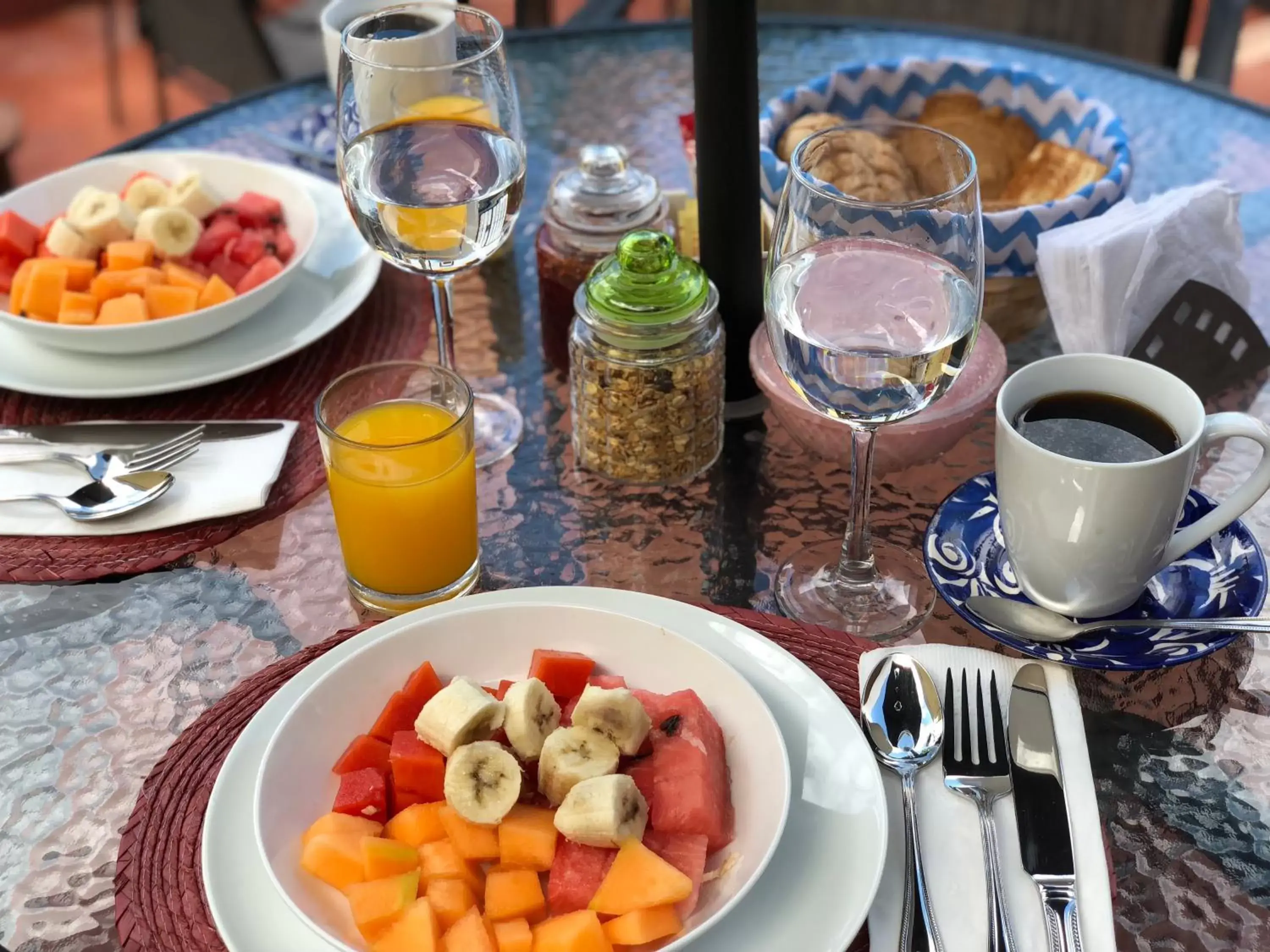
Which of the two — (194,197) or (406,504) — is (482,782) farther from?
(194,197)

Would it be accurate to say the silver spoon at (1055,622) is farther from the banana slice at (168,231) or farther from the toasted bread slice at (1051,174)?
the banana slice at (168,231)

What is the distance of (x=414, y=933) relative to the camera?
70 cm

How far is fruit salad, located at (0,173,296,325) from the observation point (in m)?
1.22

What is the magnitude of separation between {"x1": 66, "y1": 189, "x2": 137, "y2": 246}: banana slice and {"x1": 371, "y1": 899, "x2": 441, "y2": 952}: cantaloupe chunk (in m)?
0.84

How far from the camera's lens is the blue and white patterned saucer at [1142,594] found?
899 millimetres

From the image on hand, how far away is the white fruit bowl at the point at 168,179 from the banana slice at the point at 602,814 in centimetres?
65

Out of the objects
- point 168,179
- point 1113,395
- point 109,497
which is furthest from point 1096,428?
point 168,179

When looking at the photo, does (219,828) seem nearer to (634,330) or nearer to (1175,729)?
(634,330)

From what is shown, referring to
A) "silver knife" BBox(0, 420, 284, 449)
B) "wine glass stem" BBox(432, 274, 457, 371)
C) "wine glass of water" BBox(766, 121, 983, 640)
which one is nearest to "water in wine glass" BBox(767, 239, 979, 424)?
"wine glass of water" BBox(766, 121, 983, 640)

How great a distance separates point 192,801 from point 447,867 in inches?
8.0

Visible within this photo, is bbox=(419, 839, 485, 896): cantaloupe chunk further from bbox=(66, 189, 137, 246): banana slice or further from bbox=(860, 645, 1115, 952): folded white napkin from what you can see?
bbox=(66, 189, 137, 246): banana slice

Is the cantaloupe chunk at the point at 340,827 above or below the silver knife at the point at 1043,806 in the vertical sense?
above

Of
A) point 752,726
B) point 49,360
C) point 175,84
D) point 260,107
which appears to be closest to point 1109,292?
point 752,726

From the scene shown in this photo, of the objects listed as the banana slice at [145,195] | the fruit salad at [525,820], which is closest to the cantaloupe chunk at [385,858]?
the fruit salad at [525,820]
